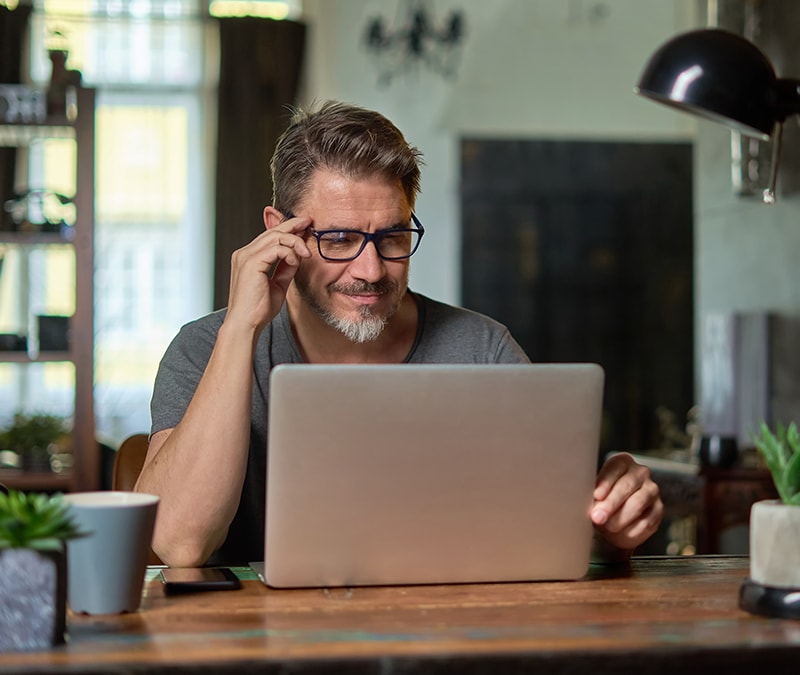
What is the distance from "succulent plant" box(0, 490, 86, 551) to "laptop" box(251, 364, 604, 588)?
0.76ft

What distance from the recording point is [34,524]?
1.07 meters

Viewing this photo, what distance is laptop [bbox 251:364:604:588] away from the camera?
1.23 meters

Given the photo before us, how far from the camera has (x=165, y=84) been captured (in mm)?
6273

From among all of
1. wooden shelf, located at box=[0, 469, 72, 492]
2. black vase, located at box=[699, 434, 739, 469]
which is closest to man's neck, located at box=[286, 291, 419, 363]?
black vase, located at box=[699, 434, 739, 469]

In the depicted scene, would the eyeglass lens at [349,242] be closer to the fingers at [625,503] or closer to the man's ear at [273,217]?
the man's ear at [273,217]

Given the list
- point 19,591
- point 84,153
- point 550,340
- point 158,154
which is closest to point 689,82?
point 19,591

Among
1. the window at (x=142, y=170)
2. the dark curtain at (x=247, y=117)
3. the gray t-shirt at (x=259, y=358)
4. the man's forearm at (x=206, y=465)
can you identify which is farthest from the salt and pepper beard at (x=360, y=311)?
the window at (x=142, y=170)

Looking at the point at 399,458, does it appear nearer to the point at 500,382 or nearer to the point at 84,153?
the point at 500,382

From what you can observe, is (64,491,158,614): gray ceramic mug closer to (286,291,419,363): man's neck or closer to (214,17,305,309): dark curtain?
(286,291,419,363): man's neck

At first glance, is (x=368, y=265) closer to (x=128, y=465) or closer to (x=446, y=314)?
(x=446, y=314)

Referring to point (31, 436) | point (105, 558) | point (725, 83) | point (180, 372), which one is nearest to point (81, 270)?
point (31, 436)

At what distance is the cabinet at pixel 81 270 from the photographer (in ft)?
13.2

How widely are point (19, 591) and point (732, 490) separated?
2587mm

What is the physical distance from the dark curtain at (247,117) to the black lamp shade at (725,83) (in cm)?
429
